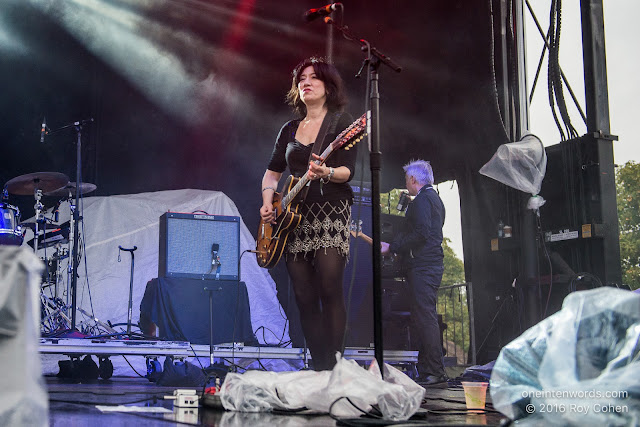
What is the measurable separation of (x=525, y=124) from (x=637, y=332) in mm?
4697

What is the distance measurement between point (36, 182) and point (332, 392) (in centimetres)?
450

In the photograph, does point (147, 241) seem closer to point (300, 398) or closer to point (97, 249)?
point (97, 249)

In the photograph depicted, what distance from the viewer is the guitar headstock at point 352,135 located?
2.74m

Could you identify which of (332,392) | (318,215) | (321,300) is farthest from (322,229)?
(332,392)

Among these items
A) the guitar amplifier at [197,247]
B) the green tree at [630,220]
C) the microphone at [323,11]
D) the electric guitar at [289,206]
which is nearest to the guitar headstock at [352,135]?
the electric guitar at [289,206]

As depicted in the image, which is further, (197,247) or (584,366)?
(197,247)

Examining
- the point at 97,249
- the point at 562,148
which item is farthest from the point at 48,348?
the point at 562,148

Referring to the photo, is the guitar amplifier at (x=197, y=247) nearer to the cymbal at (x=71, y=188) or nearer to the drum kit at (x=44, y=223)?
the drum kit at (x=44, y=223)

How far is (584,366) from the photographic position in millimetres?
1245

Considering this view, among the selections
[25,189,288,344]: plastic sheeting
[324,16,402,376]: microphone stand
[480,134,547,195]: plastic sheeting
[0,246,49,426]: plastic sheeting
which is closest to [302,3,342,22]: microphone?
[324,16,402,376]: microphone stand

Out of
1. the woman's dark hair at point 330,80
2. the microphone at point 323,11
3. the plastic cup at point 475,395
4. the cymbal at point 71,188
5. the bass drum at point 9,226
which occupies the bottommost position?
the plastic cup at point 475,395

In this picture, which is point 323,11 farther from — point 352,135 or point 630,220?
point 630,220

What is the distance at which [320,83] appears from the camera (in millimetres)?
3135

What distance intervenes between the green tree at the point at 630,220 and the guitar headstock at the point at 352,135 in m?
12.5
